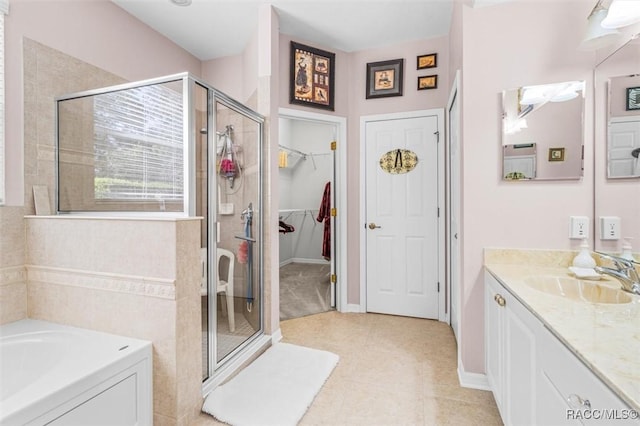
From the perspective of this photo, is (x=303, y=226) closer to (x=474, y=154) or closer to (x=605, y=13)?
(x=474, y=154)

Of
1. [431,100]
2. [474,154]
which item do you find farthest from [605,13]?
[431,100]

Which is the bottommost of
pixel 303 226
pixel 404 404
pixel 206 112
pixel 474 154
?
pixel 404 404

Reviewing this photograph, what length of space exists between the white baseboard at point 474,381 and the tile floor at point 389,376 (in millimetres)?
38

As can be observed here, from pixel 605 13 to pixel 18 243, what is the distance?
3.47 meters

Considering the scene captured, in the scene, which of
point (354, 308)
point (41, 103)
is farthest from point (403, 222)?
point (41, 103)

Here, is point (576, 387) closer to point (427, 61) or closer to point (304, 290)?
point (427, 61)

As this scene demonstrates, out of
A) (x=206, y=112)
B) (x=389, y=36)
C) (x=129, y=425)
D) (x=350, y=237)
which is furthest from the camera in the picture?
(x=350, y=237)

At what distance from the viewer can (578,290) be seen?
144 cm

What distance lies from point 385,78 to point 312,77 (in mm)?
739

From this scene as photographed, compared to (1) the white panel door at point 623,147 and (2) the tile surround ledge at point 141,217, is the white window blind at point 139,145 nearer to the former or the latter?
(2) the tile surround ledge at point 141,217

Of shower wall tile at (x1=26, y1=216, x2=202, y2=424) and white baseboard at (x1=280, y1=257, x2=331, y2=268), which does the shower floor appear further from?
white baseboard at (x1=280, y1=257, x2=331, y2=268)

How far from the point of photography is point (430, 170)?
2949mm

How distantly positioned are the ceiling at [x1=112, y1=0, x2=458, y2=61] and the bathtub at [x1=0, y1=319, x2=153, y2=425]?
97.6 inches

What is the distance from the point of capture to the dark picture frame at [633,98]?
137 centimetres
